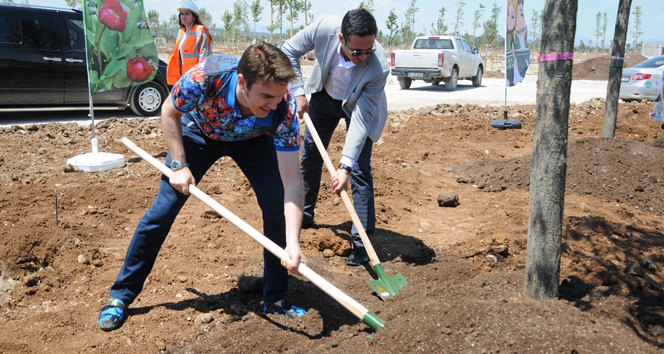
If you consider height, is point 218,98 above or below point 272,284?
above

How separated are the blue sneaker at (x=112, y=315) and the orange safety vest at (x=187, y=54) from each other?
368 centimetres

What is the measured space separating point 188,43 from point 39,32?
4.18 metres

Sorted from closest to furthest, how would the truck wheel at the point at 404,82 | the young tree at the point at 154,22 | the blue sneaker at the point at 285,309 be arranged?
the blue sneaker at the point at 285,309 → the truck wheel at the point at 404,82 → the young tree at the point at 154,22

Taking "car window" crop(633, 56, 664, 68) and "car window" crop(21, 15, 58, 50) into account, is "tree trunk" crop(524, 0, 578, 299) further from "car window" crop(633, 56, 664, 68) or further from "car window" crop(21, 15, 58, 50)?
"car window" crop(633, 56, 664, 68)

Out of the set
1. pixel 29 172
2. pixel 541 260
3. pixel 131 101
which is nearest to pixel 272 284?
pixel 541 260

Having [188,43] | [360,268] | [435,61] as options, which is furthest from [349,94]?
[435,61]

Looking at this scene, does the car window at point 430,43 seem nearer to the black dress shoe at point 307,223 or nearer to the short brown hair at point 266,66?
the black dress shoe at point 307,223

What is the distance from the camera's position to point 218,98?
253 cm

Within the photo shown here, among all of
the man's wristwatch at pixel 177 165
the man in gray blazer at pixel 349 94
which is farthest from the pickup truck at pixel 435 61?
the man's wristwatch at pixel 177 165

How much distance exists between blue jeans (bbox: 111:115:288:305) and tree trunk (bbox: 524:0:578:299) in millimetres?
1383

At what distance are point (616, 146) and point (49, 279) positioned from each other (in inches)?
248

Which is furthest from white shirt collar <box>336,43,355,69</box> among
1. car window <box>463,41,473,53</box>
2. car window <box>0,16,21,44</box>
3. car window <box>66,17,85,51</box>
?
car window <box>463,41,473,53</box>

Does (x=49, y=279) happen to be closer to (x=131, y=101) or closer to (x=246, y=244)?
(x=246, y=244)

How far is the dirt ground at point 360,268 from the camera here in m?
2.46
